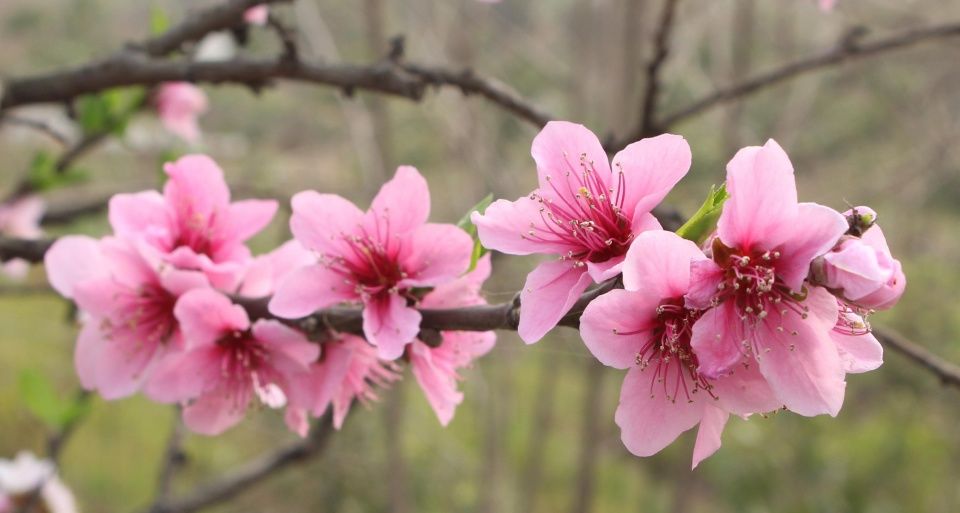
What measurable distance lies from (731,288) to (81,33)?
11.1 feet

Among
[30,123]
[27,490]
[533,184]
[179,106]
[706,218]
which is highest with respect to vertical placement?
[706,218]

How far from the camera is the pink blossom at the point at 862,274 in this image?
0.42m

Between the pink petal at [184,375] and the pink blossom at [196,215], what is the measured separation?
2.5 inches

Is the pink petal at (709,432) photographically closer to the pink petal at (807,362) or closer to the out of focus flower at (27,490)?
the pink petal at (807,362)

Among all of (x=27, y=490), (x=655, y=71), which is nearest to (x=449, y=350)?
(x=655, y=71)

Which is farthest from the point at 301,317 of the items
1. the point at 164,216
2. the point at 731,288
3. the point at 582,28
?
the point at 582,28

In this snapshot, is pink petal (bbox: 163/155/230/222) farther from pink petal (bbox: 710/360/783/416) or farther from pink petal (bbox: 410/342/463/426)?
pink petal (bbox: 710/360/783/416)

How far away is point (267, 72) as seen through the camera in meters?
0.86

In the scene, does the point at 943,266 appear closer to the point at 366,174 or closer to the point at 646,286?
the point at 366,174

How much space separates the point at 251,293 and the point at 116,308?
12 cm

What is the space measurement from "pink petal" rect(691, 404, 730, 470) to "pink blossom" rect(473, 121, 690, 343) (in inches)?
4.8

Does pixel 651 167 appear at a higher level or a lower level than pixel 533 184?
higher

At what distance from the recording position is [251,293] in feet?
2.28

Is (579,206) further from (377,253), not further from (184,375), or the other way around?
(184,375)
